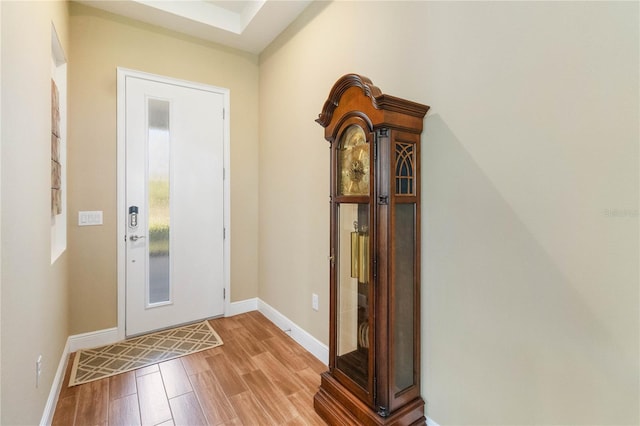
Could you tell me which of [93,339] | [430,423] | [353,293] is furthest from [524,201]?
[93,339]

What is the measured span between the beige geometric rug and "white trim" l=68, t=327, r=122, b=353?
0.05 meters

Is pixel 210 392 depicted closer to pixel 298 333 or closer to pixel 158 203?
pixel 298 333

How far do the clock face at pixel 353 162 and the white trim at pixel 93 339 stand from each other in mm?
2511

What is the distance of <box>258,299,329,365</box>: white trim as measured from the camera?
2.41 meters

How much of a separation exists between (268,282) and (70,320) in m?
1.72

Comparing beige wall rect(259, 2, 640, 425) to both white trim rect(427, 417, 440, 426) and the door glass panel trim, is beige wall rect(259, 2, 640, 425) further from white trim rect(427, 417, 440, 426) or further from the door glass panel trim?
the door glass panel trim

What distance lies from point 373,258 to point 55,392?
215 cm

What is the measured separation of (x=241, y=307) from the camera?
3375 millimetres

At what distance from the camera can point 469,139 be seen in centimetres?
143

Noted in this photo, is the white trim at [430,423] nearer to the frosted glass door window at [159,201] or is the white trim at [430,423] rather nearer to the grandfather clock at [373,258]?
the grandfather clock at [373,258]

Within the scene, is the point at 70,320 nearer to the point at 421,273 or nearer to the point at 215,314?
the point at 215,314

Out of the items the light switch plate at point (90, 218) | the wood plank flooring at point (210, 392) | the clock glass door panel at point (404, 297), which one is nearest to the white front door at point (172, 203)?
the light switch plate at point (90, 218)

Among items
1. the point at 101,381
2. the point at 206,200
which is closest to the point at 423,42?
the point at 206,200

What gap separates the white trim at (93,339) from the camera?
2.57 m
